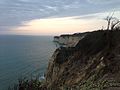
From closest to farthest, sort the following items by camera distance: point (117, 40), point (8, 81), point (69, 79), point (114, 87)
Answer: point (114, 87)
point (69, 79)
point (117, 40)
point (8, 81)

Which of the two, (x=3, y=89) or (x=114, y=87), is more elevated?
(x=114, y=87)

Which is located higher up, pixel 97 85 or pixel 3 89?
pixel 97 85

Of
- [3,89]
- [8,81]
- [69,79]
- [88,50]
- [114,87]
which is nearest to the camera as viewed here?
[114,87]

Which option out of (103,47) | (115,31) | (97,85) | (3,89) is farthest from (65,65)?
(3,89)

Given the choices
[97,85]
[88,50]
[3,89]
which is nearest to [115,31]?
[88,50]

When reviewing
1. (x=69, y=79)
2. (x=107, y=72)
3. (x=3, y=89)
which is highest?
(x=107, y=72)

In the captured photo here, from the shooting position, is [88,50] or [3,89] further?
[3,89]

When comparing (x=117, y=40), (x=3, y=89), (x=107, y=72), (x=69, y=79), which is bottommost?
(x=3, y=89)

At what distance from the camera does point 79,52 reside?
31.5 meters

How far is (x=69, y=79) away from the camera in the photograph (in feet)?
83.3

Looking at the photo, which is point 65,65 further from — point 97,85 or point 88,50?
point 97,85

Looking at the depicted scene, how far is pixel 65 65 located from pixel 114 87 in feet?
54.3

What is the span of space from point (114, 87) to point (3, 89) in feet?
120

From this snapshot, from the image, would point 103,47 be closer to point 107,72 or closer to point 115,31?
point 115,31
